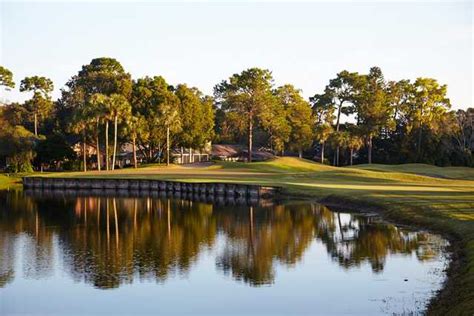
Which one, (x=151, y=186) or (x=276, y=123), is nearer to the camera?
(x=151, y=186)

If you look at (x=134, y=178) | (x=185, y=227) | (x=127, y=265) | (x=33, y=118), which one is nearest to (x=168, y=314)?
(x=127, y=265)

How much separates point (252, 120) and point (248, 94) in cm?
500

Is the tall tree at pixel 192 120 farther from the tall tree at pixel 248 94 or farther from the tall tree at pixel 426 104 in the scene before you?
the tall tree at pixel 426 104

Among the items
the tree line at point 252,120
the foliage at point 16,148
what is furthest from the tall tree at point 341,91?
the foliage at point 16,148

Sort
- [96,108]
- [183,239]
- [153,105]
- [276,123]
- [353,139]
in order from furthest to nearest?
[353,139], [276,123], [153,105], [96,108], [183,239]

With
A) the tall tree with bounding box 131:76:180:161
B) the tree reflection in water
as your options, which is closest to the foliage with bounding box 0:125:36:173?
the tall tree with bounding box 131:76:180:161

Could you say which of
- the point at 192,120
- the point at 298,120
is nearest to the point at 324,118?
the point at 298,120

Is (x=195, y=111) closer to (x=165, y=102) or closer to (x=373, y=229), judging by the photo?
(x=165, y=102)

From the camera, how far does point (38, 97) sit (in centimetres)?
11581

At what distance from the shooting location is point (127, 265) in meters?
30.4

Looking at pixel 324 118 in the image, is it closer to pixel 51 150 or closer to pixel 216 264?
pixel 51 150

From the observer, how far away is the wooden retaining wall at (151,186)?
67.9 meters

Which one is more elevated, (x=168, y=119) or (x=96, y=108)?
(x=96, y=108)

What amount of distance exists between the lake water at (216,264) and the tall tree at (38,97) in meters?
67.0
